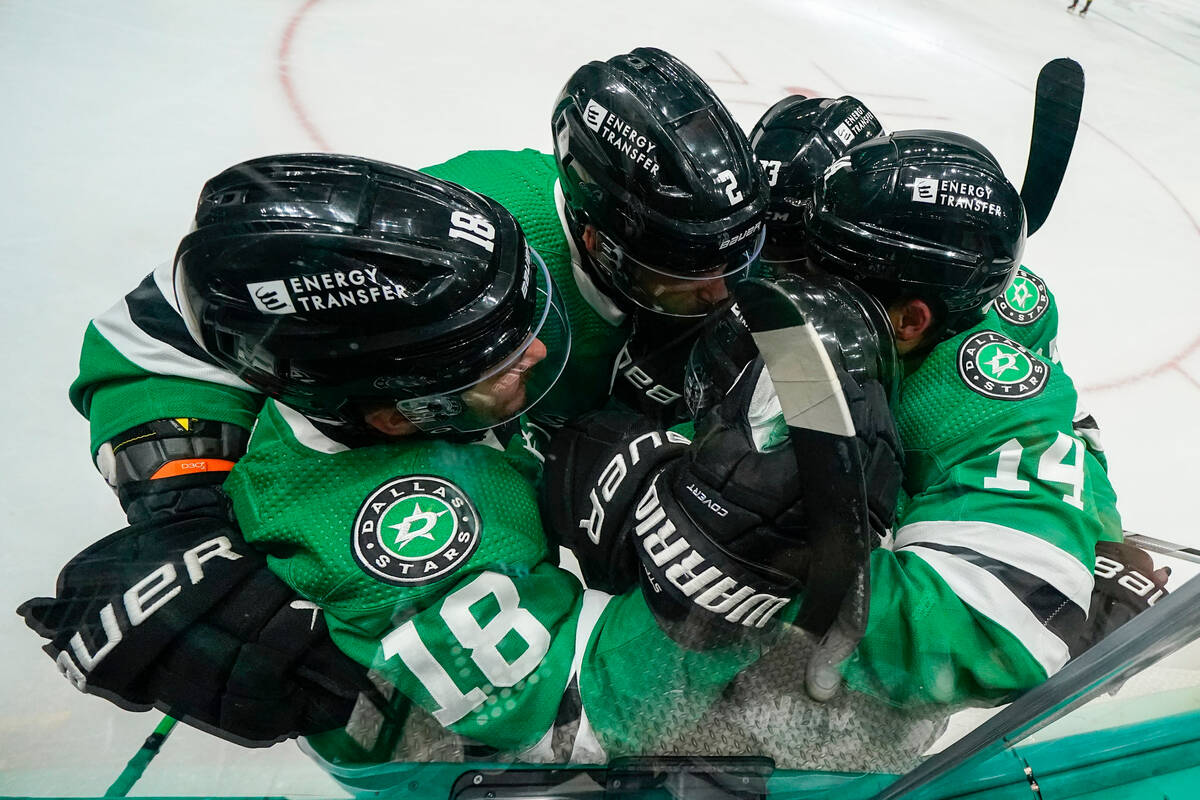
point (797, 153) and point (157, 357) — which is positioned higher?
point (797, 153)

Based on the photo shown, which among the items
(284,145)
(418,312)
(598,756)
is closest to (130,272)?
(284,145)

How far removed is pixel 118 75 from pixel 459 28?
1.10 metres

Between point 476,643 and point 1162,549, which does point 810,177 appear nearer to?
point 1162,549

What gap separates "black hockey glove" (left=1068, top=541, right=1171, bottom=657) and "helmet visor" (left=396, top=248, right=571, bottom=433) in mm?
551

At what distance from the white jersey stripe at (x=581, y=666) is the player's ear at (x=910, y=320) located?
0.47 metres

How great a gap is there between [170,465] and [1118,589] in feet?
3.38

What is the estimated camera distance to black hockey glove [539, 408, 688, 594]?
732 millimetres

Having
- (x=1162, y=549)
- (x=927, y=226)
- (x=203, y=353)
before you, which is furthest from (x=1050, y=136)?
(x=203, y=353)

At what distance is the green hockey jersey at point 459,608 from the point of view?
2.13 feet

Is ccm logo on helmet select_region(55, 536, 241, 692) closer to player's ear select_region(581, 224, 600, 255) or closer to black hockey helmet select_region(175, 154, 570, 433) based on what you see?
black hockey helmet select_region(175, 154, 570, 433)

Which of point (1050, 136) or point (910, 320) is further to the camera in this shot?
point (1050, 136)

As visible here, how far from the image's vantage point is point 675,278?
3.08ft

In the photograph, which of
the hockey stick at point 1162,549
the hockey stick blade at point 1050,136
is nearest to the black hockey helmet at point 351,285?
the hockey stick at point 1162,549

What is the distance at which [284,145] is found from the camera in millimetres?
2006
